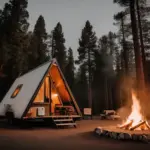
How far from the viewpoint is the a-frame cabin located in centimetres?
1172

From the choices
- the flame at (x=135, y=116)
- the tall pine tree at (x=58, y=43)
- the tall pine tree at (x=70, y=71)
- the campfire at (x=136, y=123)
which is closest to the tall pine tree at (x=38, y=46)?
the tall pine tree at (x=58, y=43)

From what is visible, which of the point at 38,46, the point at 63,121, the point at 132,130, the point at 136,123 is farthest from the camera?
the point at 38,46

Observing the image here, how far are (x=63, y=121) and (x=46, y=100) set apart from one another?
2.76 metres

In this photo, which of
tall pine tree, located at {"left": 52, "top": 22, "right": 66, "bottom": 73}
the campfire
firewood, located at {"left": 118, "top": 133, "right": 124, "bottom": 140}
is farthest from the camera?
tall pine tree, located at {"left": 52, "top": 22, "right": 66, "bottom": 73}

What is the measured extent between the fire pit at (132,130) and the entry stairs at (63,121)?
3.13m

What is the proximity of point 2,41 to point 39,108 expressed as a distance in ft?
45.8

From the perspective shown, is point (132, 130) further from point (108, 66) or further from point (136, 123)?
point (108, 66)

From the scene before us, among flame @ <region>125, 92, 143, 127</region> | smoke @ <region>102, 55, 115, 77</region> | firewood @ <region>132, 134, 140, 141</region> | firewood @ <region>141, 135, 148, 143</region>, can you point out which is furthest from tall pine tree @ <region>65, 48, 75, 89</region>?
firewood @ <region>141, 135, 148, 143</region>

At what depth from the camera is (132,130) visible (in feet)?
26.6

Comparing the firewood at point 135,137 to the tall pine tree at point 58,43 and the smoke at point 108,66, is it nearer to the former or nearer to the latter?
the smoke at point 108,66

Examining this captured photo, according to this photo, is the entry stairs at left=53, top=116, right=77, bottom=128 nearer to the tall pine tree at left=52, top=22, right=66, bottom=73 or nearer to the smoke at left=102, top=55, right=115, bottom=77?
the smoke at left=102, top=55, right=115, bottom=77

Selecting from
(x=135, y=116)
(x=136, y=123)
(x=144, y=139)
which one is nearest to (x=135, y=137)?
(x=144, y=139)

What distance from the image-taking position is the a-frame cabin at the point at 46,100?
38.4 ft

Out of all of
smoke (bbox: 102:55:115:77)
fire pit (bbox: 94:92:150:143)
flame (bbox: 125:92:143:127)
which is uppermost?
smoke (bbox: 102:55:115:77)
